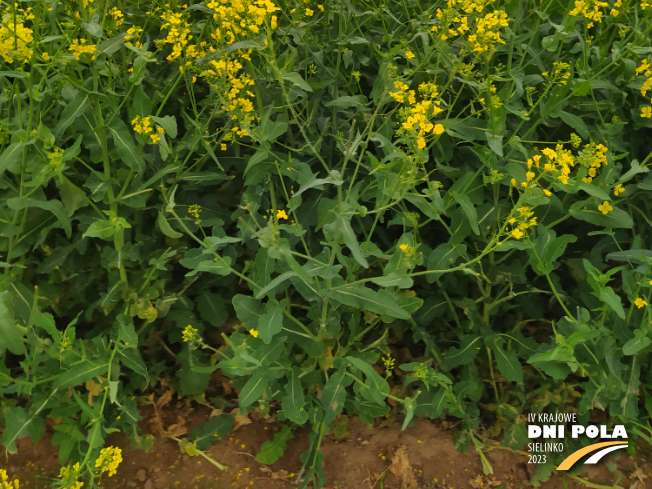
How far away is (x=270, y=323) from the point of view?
1.86m

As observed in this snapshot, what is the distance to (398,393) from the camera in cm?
262

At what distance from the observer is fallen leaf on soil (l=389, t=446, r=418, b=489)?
2297mm

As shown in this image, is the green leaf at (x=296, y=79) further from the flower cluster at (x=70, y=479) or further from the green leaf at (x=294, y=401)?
the flower cluster at (x=70, y=479)

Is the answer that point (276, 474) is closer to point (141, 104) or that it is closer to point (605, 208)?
point (141, 104)

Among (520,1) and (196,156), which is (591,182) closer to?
(520,1)

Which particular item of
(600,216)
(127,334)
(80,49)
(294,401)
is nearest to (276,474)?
(294,401)

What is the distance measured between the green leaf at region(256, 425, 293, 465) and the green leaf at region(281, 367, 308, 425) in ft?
1.04

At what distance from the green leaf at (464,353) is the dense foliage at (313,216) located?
0.4 inches

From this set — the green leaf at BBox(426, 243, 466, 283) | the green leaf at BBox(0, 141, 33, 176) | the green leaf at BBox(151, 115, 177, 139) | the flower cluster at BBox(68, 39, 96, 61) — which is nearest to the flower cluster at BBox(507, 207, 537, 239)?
the green leaf at BBox(426, 243, 466, 283)


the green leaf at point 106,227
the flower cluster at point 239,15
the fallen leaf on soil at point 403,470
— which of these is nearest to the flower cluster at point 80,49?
the flower cluster at point 239,15

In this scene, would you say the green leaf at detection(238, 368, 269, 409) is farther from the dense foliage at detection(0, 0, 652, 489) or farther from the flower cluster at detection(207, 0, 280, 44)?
the flower cluster at detection(207, 0, 280, 44)

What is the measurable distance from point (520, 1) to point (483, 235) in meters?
1.05

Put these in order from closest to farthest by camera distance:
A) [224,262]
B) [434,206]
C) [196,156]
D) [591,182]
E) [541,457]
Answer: [224,262] < [434,206] < [591,182] < [541,457] < [196,156]

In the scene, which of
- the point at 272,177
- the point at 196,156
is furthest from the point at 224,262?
the point at 196,156
